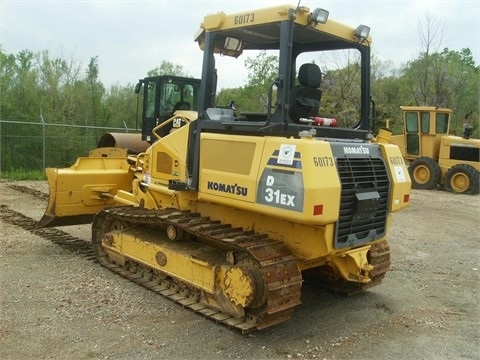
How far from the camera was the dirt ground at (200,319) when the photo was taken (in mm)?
4105

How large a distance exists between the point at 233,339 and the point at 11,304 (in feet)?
7.36

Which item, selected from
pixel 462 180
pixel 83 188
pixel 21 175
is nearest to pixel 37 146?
pixel 21 175

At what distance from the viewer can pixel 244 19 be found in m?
4.66

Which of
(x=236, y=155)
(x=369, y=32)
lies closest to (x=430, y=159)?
(x=369, y=32)

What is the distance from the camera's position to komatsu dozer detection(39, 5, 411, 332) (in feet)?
13.6

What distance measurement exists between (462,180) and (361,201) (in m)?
12.7

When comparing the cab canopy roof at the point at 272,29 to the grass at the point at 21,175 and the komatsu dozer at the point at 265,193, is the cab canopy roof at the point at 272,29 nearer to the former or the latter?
the komatsu dozer at the point at 265,193

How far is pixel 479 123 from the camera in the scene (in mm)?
27312

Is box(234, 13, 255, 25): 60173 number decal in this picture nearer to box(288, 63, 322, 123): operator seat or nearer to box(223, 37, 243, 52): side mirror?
box(223, 37, 243, 52): side mirror

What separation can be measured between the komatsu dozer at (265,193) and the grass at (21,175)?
30.7 feet

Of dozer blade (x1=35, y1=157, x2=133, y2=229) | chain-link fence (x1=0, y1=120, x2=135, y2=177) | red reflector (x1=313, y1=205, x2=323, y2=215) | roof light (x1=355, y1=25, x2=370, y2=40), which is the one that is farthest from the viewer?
chain-link fence (x1=0, y1=120, x2=135, y2=177)

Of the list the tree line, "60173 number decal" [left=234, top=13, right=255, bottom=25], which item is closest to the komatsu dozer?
"60173 number decal" [left=234, top=13, right=255, bottom=25]

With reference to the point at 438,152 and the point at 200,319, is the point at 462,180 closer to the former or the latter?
the point at 438,152

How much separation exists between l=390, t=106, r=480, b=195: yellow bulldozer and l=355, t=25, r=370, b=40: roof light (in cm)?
1181
